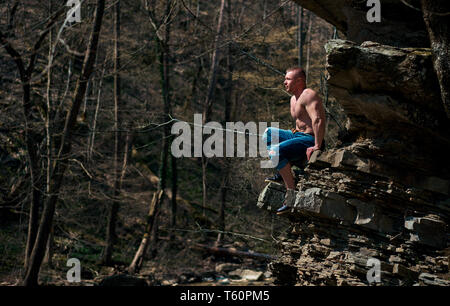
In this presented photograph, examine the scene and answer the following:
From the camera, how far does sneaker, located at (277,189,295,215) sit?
19.4 feet

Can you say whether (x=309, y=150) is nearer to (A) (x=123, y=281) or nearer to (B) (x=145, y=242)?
(A) (x=123, y=281)

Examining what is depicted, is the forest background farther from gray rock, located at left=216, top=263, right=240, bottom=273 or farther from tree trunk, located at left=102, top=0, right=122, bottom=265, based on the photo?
gray rock, located at left=216, top=263, right=240, bottom=273

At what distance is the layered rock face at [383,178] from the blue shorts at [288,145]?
24 centimetres

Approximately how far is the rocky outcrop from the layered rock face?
0.63 metres

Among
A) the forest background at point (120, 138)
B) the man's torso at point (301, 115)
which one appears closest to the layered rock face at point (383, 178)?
the man's torso at point (301, 115)

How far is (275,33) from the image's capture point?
1795 cm

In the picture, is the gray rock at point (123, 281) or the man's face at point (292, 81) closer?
the man's face at point (292, 81)

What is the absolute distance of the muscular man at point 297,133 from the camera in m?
5.63

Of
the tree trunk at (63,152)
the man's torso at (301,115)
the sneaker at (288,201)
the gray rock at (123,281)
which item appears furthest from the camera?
the gray rock at (123,281)

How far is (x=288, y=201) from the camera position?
5.95 metres

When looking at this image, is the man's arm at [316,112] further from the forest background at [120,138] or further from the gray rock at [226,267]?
the gray rock at [226,267]

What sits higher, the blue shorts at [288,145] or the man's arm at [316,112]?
the man's arm at [316,112]

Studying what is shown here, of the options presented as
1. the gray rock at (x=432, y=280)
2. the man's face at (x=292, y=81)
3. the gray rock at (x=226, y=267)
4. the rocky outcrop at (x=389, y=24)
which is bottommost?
the gray rock at (x=226, y=267)
